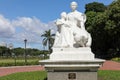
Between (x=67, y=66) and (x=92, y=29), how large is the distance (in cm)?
3543

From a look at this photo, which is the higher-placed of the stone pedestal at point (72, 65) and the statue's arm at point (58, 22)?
the statue's arm at point (58, 22)

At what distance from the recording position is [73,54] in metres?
10.3

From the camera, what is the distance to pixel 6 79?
46.5ft

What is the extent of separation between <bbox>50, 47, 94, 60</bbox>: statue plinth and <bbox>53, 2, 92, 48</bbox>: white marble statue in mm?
273

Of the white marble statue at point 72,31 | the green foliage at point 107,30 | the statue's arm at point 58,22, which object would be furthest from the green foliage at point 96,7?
the statue's arm at point 58,22

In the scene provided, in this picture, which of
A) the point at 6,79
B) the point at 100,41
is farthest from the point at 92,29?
the point at 6,79

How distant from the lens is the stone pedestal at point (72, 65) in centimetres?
998

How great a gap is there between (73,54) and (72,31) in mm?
1067

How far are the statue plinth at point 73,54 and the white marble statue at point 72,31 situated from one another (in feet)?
0.90

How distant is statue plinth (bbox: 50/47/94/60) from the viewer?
10297mm

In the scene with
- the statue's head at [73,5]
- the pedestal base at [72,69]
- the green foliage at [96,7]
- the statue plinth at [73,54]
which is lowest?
the pedestal base at [72,69]

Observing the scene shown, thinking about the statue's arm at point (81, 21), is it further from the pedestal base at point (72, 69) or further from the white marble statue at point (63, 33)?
the pedestal base at point (72, 69)

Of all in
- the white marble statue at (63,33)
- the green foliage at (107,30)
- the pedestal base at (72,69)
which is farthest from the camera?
the green foliage at (107,30)

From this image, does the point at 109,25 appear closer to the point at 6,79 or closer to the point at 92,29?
the point at 92,29
